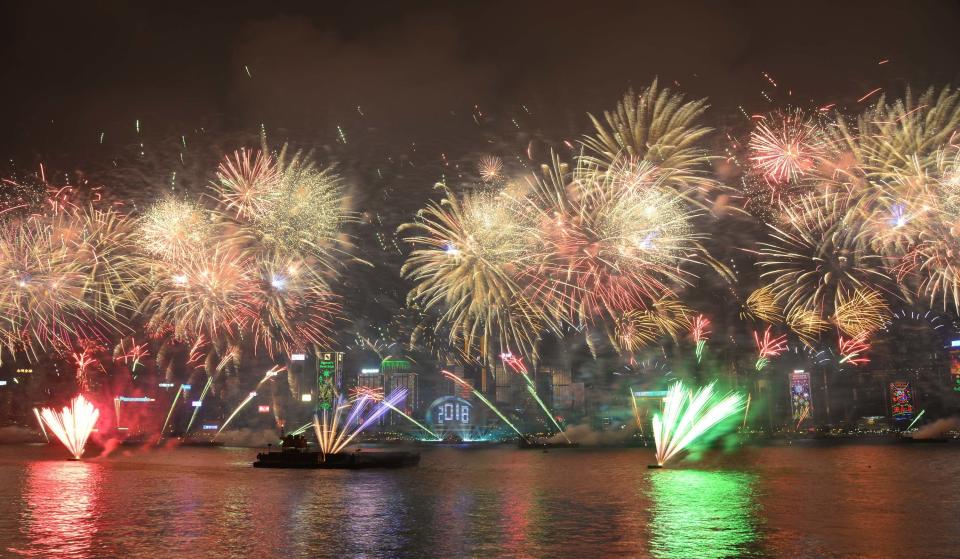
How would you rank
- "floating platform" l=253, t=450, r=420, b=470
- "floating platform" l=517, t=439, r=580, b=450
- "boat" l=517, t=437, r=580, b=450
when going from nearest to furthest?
"floating platform" l=253, t=450, r=420, b=470 < "floating platform" l=517, t=439, r=580, b=450 < "boat" l=517, t=437, r=580, b=450

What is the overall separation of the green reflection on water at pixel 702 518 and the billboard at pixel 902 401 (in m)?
154

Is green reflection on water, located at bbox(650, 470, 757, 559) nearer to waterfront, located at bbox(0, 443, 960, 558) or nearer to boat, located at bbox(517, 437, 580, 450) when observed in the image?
waterfront, located at bbox(0, 443, 960, 558)


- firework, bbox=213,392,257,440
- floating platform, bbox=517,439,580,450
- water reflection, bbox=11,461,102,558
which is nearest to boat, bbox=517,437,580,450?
floating platform, bbox=517,439,580,450

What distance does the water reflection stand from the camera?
20.1 metres

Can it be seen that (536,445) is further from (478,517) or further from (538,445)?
(478,517)

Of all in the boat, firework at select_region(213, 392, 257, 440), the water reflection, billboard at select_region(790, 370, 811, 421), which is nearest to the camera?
the water reflection

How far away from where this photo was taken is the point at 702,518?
26.9m

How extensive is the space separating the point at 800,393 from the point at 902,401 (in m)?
21.2

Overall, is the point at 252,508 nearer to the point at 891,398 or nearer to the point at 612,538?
the point at 612,538

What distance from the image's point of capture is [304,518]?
27.2 meters

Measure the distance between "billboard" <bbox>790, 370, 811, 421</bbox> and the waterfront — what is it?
146088mm

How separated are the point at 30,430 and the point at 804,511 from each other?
523 feet

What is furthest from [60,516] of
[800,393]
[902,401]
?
[902,401]

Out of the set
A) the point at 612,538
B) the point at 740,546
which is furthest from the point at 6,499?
the point at 740,546
